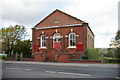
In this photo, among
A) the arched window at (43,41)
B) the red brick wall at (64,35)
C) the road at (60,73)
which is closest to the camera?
the road at (60,73)

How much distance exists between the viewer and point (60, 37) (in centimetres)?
2422

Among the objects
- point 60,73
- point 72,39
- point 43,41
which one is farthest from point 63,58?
point 60,73

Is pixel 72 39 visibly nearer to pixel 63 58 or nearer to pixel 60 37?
pixel 60 37

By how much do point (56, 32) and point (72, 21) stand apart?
372 centimetres

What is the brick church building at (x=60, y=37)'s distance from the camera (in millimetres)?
21188

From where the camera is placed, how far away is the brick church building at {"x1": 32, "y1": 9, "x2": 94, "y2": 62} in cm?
2119

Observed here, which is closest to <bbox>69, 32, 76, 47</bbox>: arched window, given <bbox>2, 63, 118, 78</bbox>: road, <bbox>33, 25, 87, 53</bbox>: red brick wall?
<bbox>33, 25, 87, 53</bbox>: red brick wall

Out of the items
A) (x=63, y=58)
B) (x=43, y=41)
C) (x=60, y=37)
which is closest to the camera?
(x=63, y=58)

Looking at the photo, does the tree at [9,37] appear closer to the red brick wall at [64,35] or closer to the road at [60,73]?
the red brick wall at [64,35]

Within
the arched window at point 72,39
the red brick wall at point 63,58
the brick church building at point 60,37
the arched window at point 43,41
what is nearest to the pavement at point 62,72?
the red brick wall at point 63,58

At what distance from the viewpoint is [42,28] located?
26328mm

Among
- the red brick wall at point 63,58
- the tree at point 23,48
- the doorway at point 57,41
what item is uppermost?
the doorway at point 57,41

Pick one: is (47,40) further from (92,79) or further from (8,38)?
(92,79)

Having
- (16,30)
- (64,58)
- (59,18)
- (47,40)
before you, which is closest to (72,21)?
(59,18)
